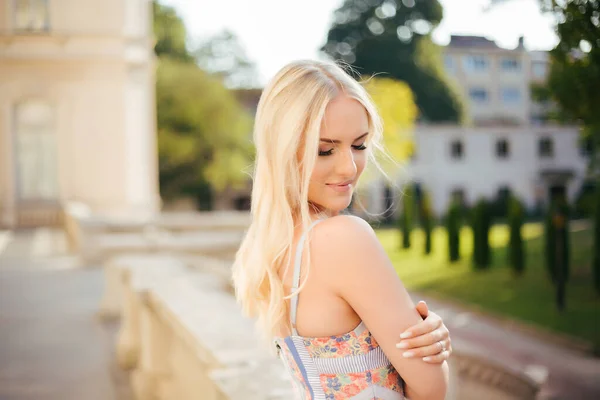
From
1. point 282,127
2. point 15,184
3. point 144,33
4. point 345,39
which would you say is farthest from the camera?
point 345,39

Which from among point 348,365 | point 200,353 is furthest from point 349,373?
point 200,353

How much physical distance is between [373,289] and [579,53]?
135 inches

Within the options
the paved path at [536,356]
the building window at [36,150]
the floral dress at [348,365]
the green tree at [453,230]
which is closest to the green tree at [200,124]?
the building window at [36,150]

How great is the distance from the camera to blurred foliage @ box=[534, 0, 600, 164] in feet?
11.4

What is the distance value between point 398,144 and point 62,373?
3142 centimetres

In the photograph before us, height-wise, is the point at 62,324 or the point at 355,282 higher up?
the point at 355,282

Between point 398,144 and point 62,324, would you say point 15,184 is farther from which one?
Result: point 398,144

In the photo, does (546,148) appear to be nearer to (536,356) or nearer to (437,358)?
(536,356)

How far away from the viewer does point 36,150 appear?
21141 mm

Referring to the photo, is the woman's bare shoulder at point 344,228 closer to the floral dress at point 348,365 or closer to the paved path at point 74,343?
the floral dress at point 348,365

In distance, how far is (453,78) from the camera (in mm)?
43875

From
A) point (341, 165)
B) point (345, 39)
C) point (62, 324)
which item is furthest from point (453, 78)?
point (341, 165)

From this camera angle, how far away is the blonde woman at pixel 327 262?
1.40m

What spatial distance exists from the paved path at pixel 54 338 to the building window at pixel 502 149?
36.0 meters
